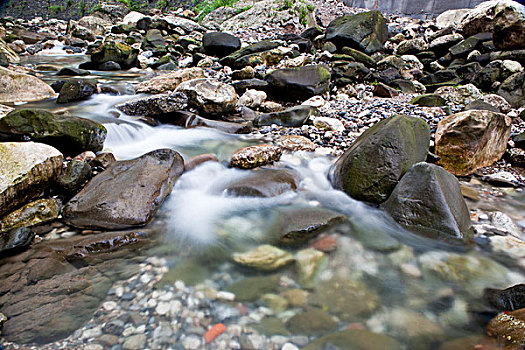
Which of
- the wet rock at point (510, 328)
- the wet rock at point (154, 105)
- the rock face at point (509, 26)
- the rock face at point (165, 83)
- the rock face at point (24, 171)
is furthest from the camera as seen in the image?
the rock face at point (509, 26)

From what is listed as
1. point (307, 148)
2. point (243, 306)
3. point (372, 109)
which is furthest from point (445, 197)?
point (372, 109)

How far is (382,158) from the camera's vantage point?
11.5ft

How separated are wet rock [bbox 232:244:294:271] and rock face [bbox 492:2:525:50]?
1020 centimetres

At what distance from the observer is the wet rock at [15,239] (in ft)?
8.54

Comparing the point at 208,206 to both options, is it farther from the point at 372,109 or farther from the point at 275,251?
the point at 372,109

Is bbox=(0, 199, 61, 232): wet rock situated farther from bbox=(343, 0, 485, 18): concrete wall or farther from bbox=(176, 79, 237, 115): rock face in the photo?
bbox=(343, 0, 485, 18): concrete wall

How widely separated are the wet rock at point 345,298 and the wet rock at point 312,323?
82 millimetres

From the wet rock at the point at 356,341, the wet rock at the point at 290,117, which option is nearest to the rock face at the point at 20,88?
the wet rock at the point at 290,117

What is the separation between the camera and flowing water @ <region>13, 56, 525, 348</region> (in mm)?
2273

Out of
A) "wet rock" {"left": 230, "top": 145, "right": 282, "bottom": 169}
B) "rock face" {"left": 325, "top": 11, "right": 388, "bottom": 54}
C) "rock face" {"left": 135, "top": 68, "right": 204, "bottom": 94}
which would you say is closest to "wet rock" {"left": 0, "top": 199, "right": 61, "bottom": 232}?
"wet rock" {"left": 230, "top": 145, "right": 282, "bottom": 169}

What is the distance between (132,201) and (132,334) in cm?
161

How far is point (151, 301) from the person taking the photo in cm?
223

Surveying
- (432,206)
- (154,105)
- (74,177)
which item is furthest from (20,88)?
(432,206)

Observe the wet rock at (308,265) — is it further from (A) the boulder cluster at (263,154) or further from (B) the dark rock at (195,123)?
(B) the dark rock at (195,123)
